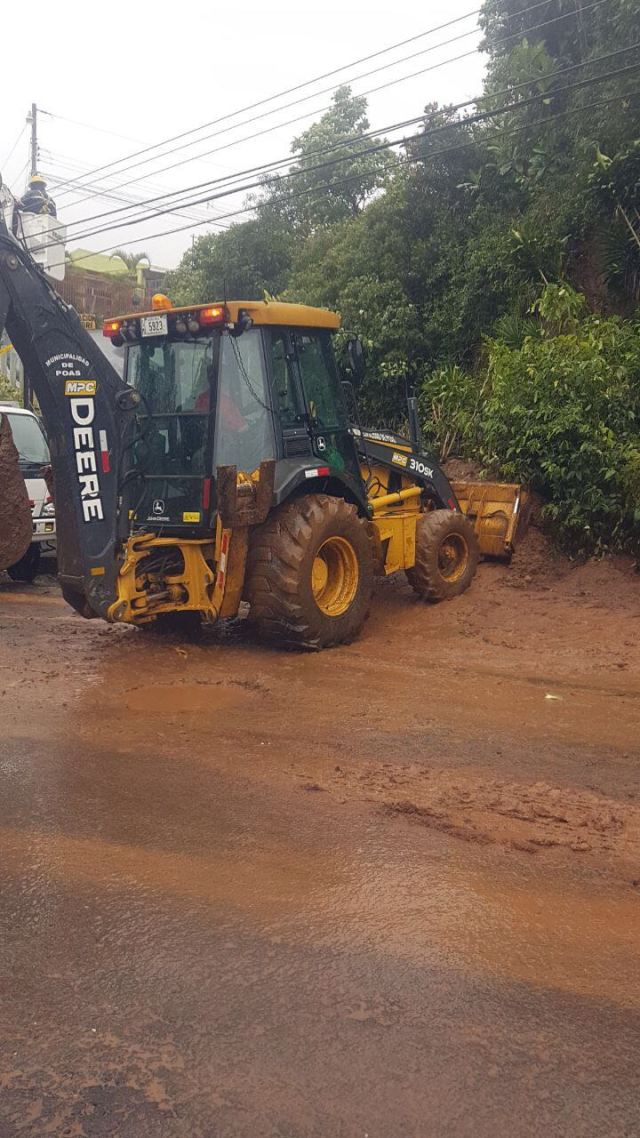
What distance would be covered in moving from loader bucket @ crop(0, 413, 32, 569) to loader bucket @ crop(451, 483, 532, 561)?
6.21 m

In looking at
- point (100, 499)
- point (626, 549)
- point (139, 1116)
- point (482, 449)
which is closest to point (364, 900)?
point (139, 1116)

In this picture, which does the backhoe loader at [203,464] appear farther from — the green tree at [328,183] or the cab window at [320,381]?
the green tree at [328,183]

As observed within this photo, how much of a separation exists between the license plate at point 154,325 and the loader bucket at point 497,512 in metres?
4.54

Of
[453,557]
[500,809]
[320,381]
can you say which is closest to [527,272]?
[453,557]

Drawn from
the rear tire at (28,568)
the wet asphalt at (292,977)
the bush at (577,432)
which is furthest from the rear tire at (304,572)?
the rear tire at (28,568)

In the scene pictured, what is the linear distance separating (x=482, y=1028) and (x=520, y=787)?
2.12m

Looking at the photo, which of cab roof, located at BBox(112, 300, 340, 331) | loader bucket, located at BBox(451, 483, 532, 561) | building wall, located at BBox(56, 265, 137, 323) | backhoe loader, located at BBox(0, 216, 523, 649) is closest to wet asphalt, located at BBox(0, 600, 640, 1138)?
backhoe loader, located at BBox(0, 216, 523, 649)

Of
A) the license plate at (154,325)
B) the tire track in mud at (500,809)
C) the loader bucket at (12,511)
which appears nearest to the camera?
the tire track in mud at (500,809)

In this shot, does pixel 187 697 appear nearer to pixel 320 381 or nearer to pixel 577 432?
pixel 320 381

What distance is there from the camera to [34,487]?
11516mm

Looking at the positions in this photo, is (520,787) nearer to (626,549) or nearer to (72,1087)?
(72,1087)

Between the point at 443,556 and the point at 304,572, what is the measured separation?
112 inches

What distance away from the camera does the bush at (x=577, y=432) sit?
10766 mm

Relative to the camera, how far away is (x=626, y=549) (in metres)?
10.7
